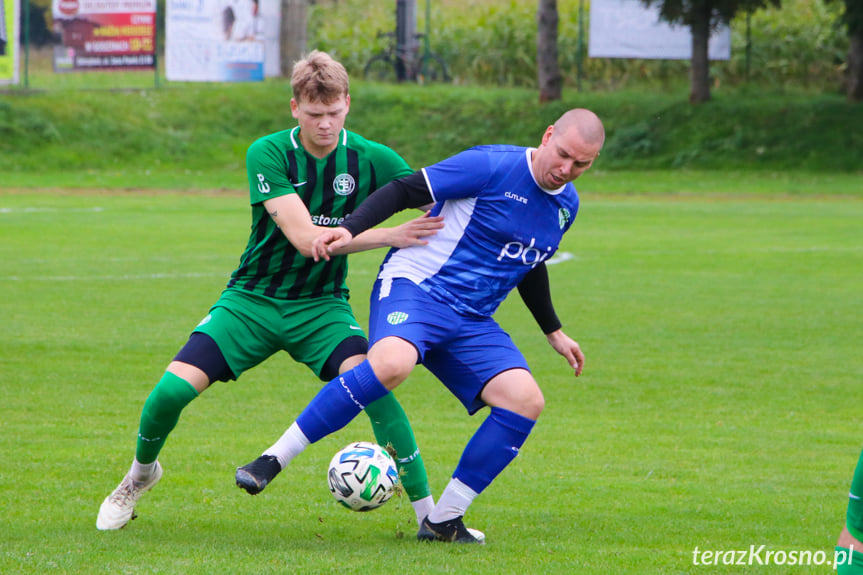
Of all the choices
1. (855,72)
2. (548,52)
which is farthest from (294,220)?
(855,72)

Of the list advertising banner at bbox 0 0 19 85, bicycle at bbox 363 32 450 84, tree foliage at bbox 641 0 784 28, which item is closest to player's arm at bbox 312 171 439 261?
tree foliage at bbox 641 0 784 28

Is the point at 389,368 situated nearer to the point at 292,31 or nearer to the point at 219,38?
the point at 219,38

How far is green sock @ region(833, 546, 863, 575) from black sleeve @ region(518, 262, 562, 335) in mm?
2056

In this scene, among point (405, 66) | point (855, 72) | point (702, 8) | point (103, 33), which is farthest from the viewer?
point (405, 66)

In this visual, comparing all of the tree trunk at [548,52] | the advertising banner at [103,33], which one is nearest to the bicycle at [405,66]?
the tree trunk at [548,52]

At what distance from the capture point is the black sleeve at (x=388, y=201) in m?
5.33

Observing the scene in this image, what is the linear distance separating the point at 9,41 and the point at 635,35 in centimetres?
1864

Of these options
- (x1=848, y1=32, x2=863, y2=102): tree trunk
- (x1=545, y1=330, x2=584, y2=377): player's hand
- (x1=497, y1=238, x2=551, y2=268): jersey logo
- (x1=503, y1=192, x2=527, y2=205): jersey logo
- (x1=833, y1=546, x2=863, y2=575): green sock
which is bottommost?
Answer: (x1=833, y1=546, x2=863, y2=575): green sock

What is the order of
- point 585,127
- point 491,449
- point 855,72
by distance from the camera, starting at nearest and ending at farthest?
point 585,127, point 491,449, point 855,72

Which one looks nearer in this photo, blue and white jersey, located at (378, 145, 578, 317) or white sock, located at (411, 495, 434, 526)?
blue and white jersey, located at (378, 145, 578, 317)

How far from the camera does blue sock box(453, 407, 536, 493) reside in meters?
5.32

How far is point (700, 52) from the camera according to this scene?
34.2 meters

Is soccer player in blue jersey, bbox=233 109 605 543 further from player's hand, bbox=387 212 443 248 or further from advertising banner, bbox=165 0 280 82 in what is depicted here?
advertising banner, bbox=165 0 280 82

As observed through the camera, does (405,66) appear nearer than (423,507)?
No
